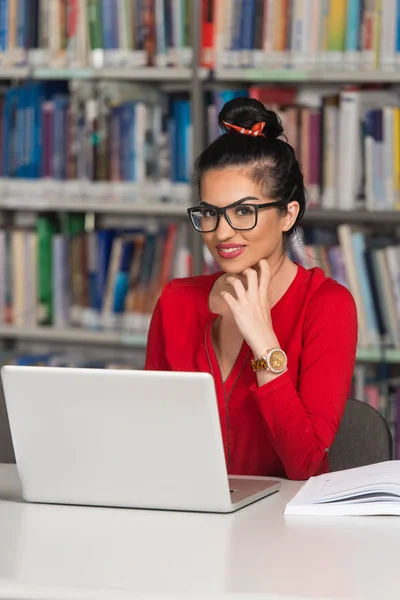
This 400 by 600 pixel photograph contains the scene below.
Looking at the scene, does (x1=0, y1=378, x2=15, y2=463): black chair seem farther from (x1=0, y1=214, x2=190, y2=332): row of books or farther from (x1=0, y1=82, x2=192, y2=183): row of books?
(x1=0, y1=82, x2=192, y2=183): row of books

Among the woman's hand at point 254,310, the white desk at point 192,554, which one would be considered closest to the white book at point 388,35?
the woman's hand at point 254,310

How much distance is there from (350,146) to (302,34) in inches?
13.8

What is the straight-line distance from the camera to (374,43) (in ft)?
9.46

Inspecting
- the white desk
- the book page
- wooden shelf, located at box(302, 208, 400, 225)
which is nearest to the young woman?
the book page

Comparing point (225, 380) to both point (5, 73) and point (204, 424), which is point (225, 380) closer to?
point (204, 424)

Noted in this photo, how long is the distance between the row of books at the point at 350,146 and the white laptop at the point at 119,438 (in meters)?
1.65

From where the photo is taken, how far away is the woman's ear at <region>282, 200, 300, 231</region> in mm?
1929

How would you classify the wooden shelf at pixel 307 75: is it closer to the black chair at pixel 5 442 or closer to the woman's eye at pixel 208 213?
the woman's eye at pixel 208 213

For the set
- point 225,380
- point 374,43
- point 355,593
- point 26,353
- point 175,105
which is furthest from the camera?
point 26,353

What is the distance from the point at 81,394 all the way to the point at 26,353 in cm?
209

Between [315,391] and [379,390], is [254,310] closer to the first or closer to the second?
[315,391]

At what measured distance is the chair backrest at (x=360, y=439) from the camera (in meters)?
1.80

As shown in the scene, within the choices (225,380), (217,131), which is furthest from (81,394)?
(217,131)

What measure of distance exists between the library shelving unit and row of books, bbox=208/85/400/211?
0.14 ft
